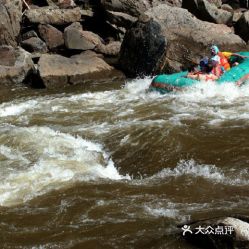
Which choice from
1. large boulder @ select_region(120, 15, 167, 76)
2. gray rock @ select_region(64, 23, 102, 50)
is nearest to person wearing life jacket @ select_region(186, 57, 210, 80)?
large boulder @ select_region(120, 15, 167, 76)

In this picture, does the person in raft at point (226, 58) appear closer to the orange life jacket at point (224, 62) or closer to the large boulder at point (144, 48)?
the orange life jacket at point (224, 62)

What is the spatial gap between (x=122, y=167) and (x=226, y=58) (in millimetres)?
5691

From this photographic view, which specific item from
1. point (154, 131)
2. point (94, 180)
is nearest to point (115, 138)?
point (154, 131)

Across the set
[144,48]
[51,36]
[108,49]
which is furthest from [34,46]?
[144,48]

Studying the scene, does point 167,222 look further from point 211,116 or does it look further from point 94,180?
point 211,116

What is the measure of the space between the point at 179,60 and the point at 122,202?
299 inches

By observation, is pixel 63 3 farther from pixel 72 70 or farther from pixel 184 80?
pixel 184 80

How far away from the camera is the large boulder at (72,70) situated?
12.6 m

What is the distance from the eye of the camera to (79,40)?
1541 centimetres

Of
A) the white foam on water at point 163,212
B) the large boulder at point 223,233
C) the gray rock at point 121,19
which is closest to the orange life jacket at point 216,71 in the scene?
the white foam on water at point 163,212

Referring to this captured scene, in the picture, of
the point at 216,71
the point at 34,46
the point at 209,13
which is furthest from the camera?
the point at 209,13

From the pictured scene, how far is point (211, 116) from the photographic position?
29.8ft

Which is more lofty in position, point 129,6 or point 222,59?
point 222,59

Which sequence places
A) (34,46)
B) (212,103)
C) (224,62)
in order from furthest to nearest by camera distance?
(34,46) → (224,62) → (212,103)
